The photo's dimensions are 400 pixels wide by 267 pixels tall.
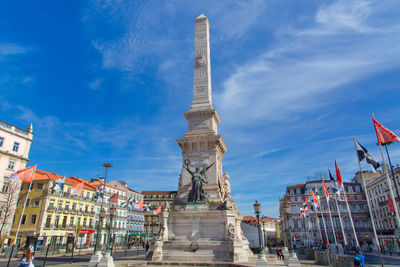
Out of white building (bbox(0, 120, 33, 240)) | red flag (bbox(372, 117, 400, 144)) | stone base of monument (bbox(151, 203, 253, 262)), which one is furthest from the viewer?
white building (bbox(0, 120, 33, 240))

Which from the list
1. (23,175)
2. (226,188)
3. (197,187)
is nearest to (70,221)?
(23,175)

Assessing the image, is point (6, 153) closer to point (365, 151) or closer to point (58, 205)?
point (58, 205)

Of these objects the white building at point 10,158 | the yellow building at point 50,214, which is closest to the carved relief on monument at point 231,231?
the white building at point 10,158

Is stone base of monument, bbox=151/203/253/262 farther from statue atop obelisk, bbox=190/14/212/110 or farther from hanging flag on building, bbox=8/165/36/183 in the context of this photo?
hanging flag on building, bbox=8/165/36/183

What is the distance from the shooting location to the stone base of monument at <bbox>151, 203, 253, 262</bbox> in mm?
16047

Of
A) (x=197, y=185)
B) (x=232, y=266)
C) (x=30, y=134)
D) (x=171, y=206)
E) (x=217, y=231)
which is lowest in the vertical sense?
(x=232, y=266)

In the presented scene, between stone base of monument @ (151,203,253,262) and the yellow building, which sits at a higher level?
the yellow building

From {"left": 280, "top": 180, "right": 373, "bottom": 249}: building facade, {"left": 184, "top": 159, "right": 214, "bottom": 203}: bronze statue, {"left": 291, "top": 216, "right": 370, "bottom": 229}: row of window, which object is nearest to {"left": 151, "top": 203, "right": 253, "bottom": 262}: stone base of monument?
{"left": 184, "top": 159, "right": 214, "bottom": 203}: bronze statue

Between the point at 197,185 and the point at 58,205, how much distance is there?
36459mm

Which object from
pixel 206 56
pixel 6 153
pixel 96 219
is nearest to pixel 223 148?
pixel 206 56

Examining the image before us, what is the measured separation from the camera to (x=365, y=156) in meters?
17.3

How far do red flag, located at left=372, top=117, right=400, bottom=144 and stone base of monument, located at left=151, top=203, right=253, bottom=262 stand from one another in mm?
9761

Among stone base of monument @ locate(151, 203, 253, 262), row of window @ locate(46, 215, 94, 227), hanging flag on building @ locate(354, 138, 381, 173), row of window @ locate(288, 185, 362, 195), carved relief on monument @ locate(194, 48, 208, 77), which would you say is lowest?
stone base of monument @ locate(151, 203, 253, 262)

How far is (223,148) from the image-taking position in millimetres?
22344
